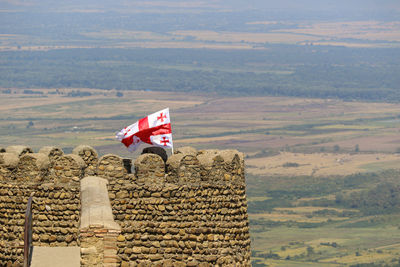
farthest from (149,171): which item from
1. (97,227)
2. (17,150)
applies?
(17,150)

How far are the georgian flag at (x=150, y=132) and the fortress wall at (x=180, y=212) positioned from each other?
124 cm

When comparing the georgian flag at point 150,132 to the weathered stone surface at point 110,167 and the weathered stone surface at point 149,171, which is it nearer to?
the weathered stone surface at point 149,171

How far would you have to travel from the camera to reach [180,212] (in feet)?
62.4

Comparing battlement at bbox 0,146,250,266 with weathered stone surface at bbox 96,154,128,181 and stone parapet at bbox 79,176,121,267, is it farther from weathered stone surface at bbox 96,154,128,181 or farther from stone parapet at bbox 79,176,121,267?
stone parapet at bbox 79,176,121,267

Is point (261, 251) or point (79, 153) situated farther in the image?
point (261, 251)

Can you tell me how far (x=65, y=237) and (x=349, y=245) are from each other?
143 meters

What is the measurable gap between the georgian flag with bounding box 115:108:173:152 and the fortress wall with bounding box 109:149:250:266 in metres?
1.24

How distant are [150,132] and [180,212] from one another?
89.7 inches

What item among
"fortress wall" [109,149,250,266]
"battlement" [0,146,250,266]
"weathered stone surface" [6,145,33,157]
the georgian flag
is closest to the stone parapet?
"battlement" [0,146,250,266]

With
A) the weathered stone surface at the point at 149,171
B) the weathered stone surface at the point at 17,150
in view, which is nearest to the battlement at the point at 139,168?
the weathered stone surface at the point at 149,171

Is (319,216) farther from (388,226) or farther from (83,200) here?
(83,200)

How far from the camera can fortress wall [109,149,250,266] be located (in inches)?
745

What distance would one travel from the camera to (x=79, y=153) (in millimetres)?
20312

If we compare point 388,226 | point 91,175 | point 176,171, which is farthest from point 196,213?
point 388,226
